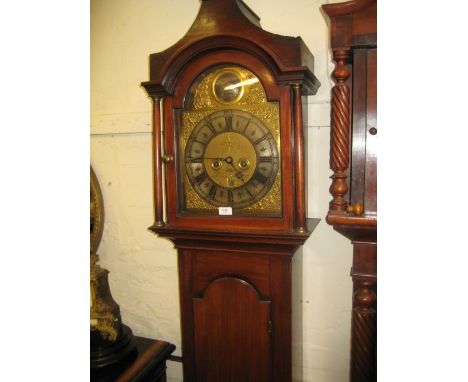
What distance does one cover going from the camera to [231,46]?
3.78ft

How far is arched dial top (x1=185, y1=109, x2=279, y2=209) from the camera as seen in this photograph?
3.89 ft

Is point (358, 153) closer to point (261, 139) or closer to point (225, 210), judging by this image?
point (261, 139)

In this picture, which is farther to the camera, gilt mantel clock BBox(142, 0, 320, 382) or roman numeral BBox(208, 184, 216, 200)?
roman numeral BBox(208, 184, 216, 200)

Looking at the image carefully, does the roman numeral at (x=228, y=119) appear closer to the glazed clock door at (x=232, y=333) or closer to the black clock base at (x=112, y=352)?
the glazed clock door at (x=232, y=333)

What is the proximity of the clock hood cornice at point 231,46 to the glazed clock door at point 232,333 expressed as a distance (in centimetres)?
72

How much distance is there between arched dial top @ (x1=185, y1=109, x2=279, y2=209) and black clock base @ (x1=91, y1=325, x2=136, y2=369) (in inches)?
31.3

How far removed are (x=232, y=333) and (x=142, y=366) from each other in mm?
490

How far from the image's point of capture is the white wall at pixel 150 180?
143 centimetres

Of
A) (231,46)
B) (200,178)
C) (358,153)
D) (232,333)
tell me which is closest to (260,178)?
(200,178)

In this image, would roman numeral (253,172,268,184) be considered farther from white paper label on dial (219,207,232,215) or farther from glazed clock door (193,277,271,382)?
glazed clock door (193,277,271,382)

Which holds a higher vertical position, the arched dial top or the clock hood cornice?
the clock hood cornice

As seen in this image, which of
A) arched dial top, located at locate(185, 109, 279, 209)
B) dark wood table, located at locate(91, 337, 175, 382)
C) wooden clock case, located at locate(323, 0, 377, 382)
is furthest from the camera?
dark wood table, located at locate(91, 337, 175, 382)

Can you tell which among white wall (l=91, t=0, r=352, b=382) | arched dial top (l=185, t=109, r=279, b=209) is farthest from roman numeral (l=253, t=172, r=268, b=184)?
white wall (l=91, t=0, r=352, b=382)
